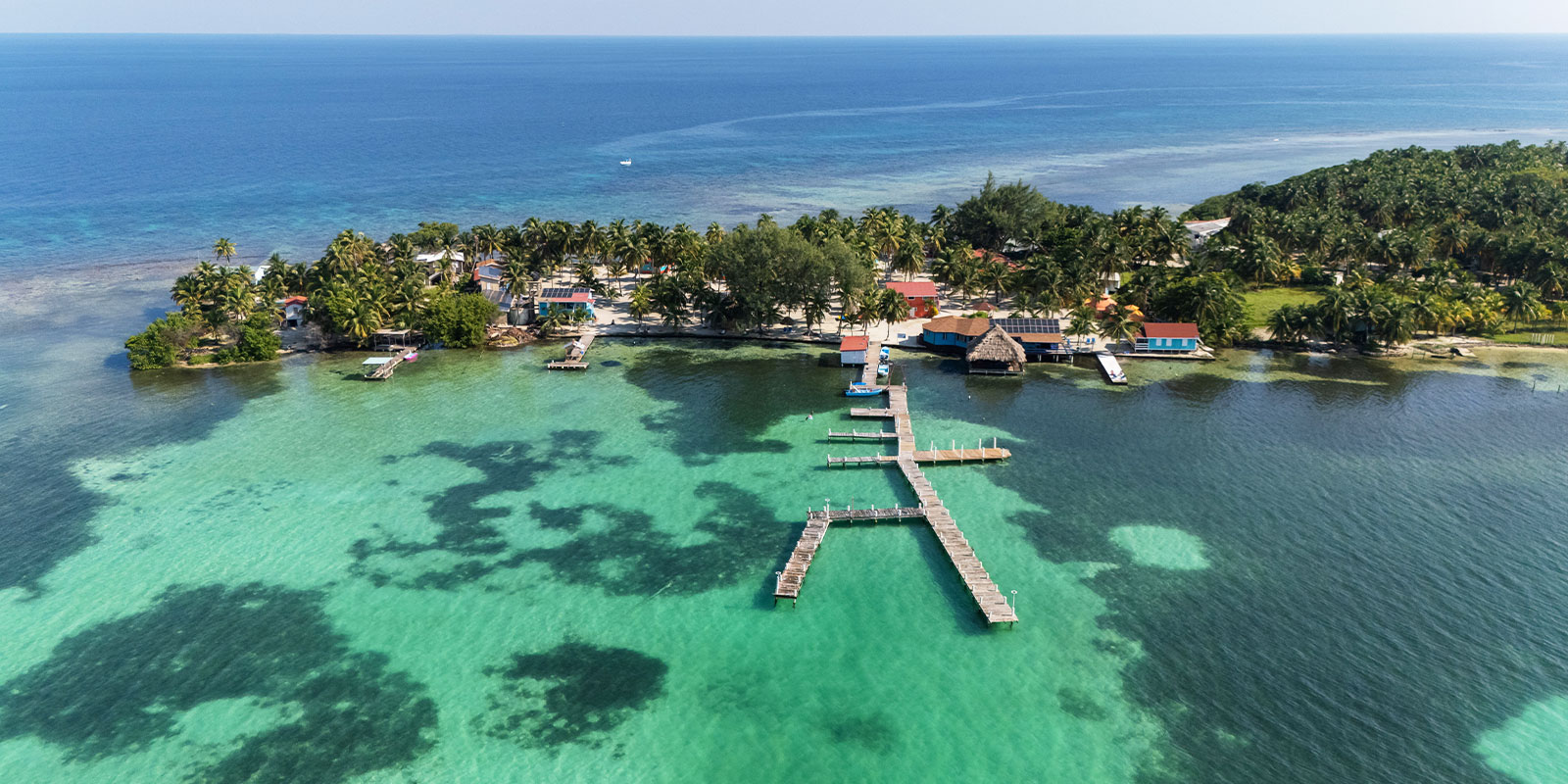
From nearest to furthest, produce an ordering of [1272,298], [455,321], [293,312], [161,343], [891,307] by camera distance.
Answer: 1. [161,343]
2. [455,321]
3. [891,307]
4. [293,312]
5. [1272,298]

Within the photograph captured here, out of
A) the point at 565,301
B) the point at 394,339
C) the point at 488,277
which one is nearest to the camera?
the point at 394,339

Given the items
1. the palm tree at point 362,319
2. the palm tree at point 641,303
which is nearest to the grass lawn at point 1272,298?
the palm tree at point 641,303

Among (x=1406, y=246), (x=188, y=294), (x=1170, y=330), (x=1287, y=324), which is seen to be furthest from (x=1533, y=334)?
(x=188, y=294)

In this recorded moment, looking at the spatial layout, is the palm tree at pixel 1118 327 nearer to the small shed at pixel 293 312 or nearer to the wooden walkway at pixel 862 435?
the wooden walkway at pixel 862 435

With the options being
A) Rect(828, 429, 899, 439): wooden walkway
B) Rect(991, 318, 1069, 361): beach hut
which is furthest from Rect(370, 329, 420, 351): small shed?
Rect(991, 318, 1069, 361): beach hut

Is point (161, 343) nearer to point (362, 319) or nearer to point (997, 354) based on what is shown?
point (362, 319)

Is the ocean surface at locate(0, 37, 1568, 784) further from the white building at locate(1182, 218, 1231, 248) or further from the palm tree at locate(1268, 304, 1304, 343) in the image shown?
the white building at locate(1182, 218, 1231, 248)

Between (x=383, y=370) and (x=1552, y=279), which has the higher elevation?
(x=1552, y=279)

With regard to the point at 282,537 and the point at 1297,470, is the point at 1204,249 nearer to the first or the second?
the point at 1297,470
